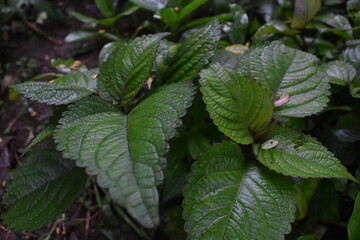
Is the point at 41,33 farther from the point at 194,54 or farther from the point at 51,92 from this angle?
the point at 194,54

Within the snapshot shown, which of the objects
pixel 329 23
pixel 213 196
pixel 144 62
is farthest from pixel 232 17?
pixel 213 196

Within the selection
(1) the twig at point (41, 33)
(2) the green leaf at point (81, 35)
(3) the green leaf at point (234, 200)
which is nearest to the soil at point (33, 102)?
(1) the twig at point (41, 33)

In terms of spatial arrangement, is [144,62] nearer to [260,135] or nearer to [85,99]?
[85,99]

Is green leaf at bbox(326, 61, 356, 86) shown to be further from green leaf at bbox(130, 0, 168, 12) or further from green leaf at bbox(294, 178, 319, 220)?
green leaf at bbox(130, 0, 168, 12)

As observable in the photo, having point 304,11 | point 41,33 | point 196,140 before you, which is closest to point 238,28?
point 304,11

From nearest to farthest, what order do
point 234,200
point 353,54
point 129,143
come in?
point 129,143, point 234,200, point 353,54

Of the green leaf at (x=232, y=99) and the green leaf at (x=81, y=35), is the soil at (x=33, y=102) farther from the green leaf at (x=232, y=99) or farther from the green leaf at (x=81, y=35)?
the green leaf at (x=232, y=99)

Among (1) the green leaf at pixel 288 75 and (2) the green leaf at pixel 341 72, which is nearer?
(1) the green leaf at pixel 288 75
